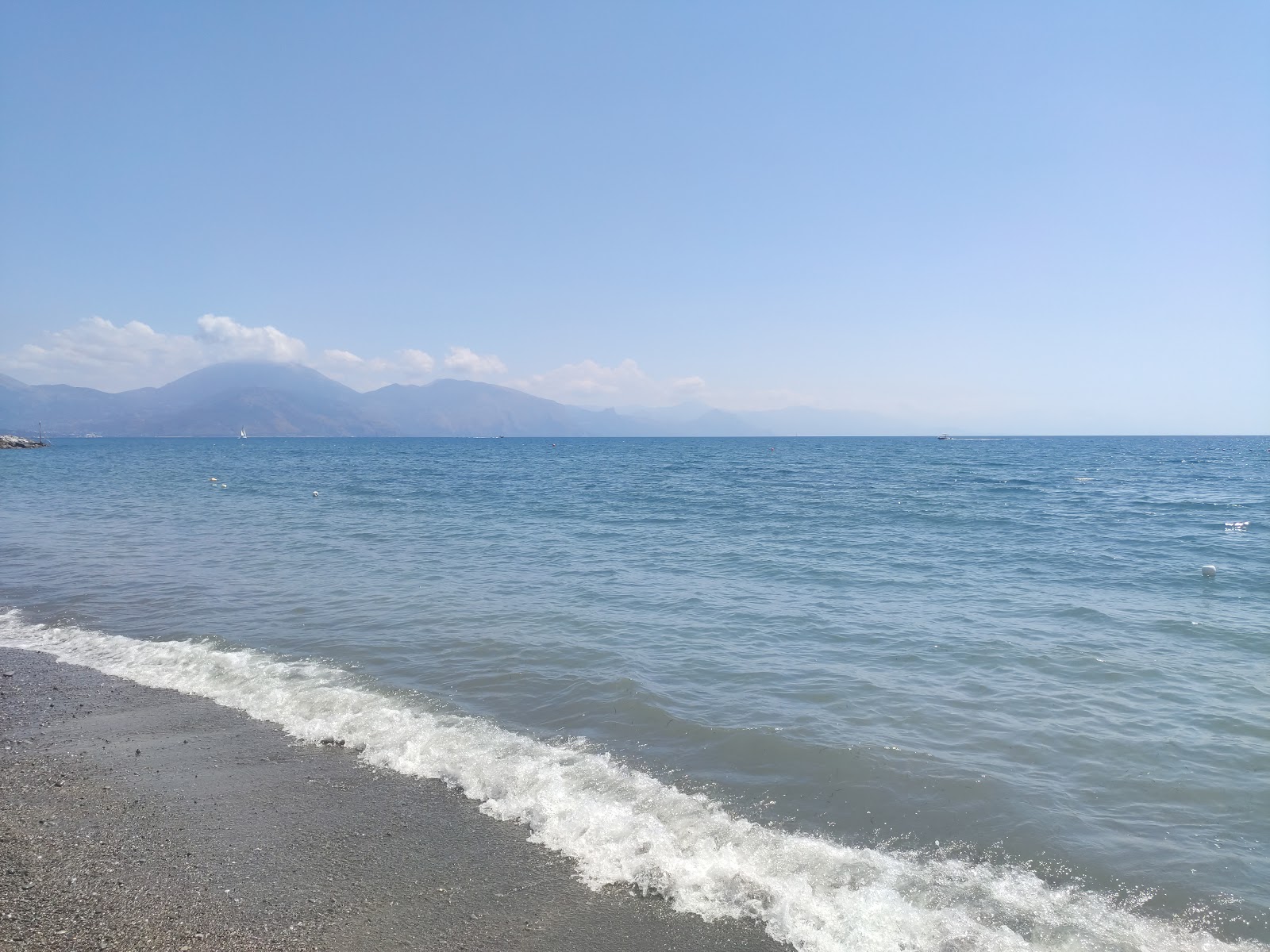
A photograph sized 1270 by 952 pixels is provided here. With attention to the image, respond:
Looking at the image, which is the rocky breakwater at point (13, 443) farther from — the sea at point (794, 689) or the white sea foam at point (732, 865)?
the white sea foam at point (732, 865)

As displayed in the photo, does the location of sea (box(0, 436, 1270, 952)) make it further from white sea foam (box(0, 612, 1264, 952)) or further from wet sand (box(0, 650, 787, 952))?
wet sand (box(0, 650, 787, 952))

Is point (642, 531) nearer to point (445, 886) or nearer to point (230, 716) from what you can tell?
point (230, 716)

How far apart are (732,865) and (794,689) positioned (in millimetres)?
4938

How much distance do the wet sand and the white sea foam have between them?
0.28 m

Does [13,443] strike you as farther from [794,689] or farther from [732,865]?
[732,865]

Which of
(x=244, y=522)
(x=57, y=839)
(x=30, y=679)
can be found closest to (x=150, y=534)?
(x=244, y=522)

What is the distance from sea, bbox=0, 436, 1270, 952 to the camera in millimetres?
6352

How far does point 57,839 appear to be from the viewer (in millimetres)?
A: 6590

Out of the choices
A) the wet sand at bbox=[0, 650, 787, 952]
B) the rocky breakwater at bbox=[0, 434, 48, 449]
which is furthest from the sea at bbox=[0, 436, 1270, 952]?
the rocky breakwater at bbox=[0, 434, 48, 449]

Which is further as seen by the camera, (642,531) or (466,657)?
(642,531)

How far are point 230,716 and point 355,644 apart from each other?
3450 mm

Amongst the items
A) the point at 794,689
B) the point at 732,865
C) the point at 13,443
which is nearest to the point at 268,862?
the point at 732,865

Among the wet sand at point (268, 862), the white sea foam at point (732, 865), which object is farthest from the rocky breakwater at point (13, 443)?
the white sea foam at point (732, 865)

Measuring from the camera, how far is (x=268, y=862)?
6.31m
